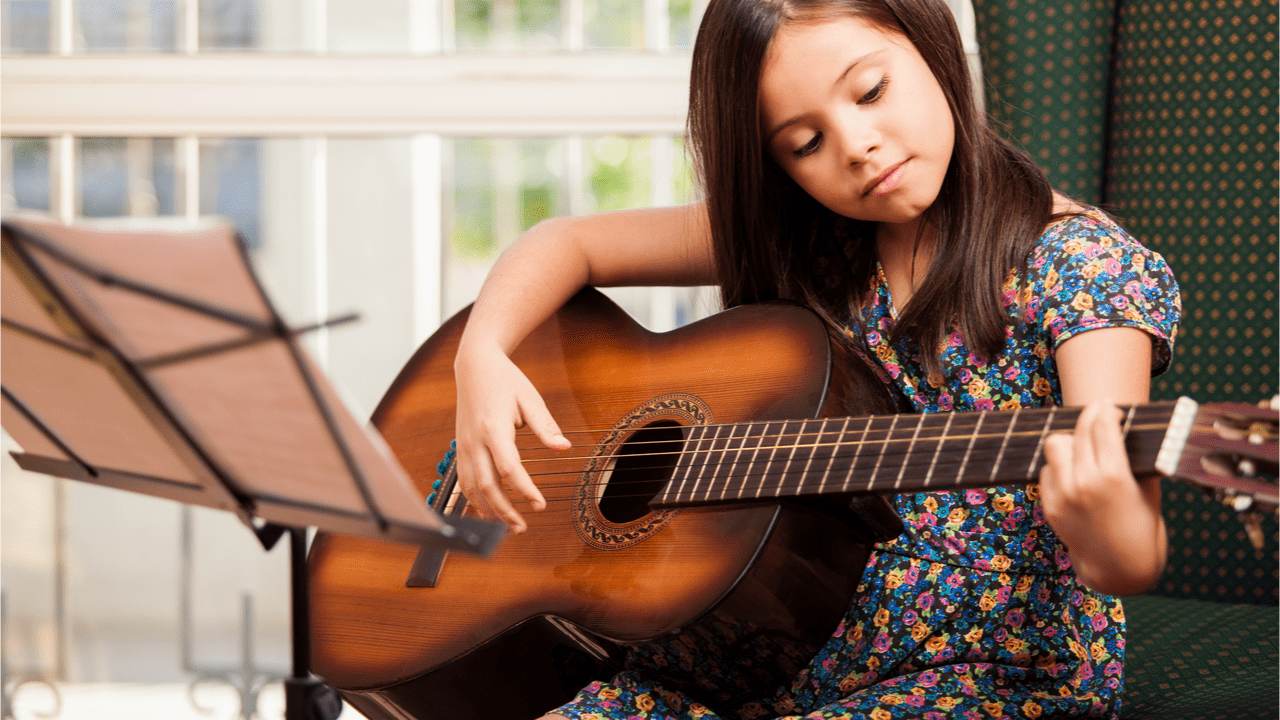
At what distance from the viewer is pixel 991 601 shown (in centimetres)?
102

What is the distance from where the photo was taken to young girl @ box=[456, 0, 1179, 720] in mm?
959

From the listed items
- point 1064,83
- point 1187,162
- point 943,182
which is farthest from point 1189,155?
point 943,182

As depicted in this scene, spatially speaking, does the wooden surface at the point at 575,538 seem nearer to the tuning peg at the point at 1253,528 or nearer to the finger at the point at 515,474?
the finger at the point at 515,474

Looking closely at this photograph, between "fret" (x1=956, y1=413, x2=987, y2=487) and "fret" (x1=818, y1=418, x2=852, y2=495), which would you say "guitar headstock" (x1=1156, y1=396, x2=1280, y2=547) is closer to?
"fret" (x1=956, y1=413, x2=987, y2=487)

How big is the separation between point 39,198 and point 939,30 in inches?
Answer: 74.5

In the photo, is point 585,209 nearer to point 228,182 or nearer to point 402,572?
point 228,182

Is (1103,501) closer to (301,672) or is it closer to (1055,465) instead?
(1055,465)

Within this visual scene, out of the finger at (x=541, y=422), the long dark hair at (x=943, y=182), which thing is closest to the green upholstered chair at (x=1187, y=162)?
the long dark hair at (x=943, y=182)

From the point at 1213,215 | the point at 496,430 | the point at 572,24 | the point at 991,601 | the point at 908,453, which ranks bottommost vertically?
the point at 991,601

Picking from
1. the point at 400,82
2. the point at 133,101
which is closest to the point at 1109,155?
the point at 400,82

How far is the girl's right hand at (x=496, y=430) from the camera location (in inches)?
42.6

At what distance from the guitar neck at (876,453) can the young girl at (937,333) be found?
0.15 m

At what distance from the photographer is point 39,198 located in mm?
2062

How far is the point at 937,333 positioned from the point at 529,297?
535mm
